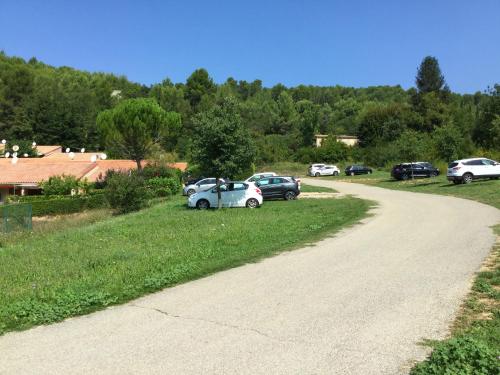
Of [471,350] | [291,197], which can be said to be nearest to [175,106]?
[291,197]

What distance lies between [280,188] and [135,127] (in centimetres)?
3024

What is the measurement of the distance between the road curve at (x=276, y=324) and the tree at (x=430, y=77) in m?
84.9

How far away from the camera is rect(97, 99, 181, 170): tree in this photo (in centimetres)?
5375

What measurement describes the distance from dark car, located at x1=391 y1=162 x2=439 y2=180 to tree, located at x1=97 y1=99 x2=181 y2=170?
91.3ft

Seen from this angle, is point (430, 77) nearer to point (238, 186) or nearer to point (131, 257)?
point (238, 186)

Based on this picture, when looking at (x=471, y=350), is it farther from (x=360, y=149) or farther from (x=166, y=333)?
(x=360, y=149)

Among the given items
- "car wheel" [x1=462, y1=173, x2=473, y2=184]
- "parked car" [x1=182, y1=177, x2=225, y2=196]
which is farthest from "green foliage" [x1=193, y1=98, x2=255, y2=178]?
"car wheel" [x1=462, y1=173, x2=473, y2=184]

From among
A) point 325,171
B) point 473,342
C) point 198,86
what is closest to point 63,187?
point 325,171

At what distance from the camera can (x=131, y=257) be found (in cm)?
1091

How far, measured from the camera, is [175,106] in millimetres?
89375

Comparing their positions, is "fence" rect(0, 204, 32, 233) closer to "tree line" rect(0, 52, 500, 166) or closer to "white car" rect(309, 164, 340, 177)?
"tree line" rect(0, 52, 500, 166)

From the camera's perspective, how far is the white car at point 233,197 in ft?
80.3

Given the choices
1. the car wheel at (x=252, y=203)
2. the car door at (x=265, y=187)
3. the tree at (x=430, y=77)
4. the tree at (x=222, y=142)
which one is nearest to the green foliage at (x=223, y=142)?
the tree at (x=222, y=142)

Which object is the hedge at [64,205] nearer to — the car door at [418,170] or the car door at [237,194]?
the car door at [237,194]
